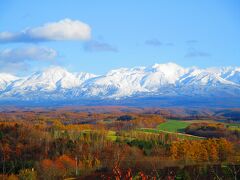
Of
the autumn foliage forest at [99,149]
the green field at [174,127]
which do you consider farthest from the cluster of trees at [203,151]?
the green field at [174,127]

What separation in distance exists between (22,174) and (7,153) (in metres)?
25.5

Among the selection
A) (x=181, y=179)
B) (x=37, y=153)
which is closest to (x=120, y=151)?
(x=37, y=153)

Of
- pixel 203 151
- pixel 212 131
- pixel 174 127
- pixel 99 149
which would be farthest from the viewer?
pixel 174 127

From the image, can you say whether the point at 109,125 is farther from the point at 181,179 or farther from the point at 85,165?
the point at 181,179

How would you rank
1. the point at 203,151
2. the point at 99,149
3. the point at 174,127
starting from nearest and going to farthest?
the point at 203,151 < the point at 99,149 < the point at 174,127

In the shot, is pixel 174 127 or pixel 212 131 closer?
pixel 212 131

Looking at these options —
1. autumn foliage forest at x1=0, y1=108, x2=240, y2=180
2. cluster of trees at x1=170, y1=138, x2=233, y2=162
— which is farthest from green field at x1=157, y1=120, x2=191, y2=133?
cluster of trees at x1=170, y1=138, x2=233, y2=162

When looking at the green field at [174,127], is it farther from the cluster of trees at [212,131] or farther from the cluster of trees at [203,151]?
the cluster of trees at [203,151]

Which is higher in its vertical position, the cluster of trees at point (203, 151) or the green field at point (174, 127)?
the green field at point (174, 127)

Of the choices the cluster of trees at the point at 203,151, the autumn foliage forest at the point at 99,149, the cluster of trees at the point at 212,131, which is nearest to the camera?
the autumn foliage forest at the point at 99,149

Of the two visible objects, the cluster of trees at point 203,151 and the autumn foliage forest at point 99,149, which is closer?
the autumn foliage forest at point 99,149

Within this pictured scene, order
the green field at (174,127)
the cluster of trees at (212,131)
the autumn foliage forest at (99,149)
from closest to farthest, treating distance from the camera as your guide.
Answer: the autumn foliage forest at (99,149), the cluster of trees at (212,131), the green field at (174,127)

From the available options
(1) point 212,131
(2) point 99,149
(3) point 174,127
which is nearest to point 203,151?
(2) point 99,149

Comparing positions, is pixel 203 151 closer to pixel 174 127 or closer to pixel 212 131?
pixel 212 131
